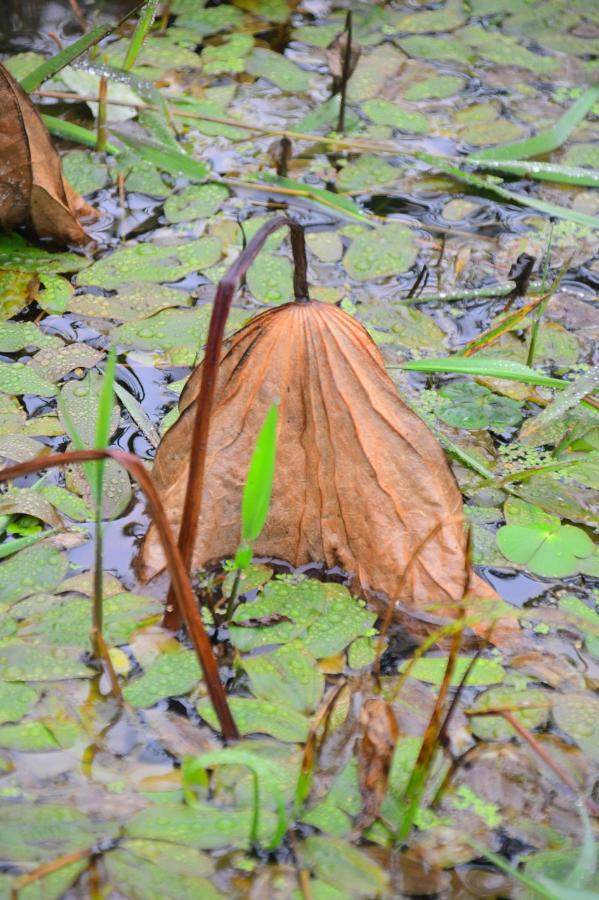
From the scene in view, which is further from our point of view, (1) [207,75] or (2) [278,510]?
(1) [207,75]

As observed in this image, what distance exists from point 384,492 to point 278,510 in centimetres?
17

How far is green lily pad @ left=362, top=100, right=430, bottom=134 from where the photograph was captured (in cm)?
288

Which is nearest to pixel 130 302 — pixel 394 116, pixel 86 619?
pixel 86 619

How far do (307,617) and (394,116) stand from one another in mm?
1799

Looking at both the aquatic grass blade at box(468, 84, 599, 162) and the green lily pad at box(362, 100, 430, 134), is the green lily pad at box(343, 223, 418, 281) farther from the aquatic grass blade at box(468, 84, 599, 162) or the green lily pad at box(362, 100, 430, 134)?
the green lily pad at box(362, 100, 430, 134)

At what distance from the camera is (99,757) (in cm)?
137

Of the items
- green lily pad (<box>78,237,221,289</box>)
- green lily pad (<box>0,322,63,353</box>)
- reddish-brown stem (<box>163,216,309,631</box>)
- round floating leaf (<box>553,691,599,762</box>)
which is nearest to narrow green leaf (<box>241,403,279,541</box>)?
reddish-brown stem (<box>163,216,309,631</box>)

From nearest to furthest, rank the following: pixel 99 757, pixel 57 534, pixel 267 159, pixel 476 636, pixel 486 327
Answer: pixel 99 757 < pixel 476 636 < pixel 57 534 < pixel 486 327 < pixel 267 159

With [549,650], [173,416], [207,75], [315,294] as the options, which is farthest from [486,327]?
[207,75]

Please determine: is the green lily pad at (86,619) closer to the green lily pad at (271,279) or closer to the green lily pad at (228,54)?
the green lily pad at (271,279)

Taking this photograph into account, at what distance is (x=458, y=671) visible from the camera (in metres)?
1.51

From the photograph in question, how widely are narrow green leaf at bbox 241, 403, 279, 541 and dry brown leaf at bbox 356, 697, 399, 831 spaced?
0.27 meters

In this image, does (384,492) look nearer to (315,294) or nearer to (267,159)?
(315,294)

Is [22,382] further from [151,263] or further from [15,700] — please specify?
[15,700]
